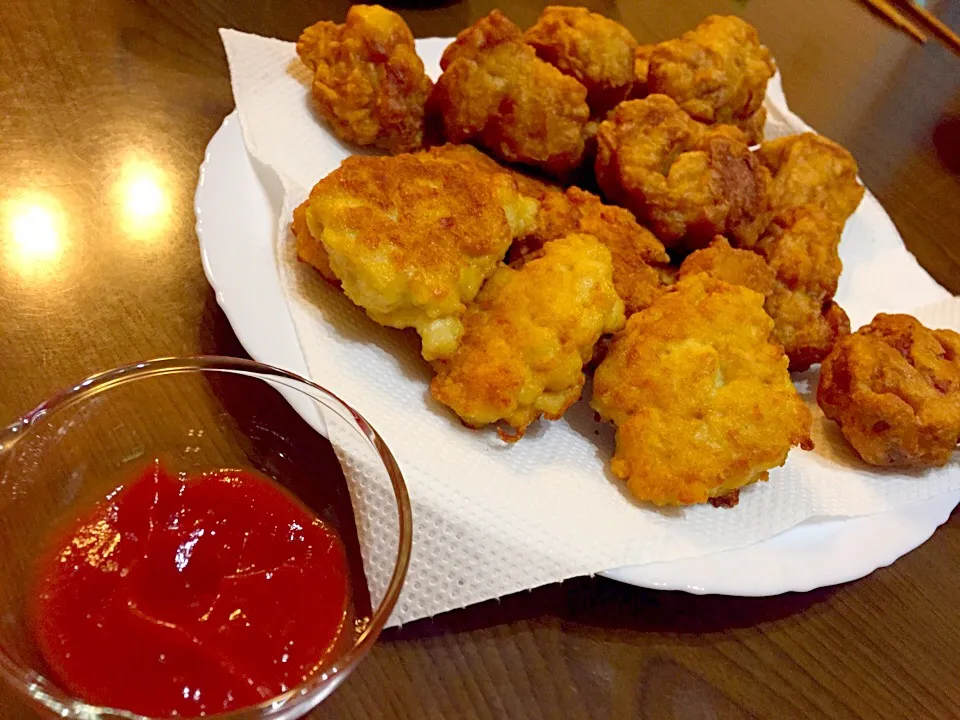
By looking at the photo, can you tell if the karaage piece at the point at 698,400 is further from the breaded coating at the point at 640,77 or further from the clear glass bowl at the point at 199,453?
the breaded coating at the point at 640,77

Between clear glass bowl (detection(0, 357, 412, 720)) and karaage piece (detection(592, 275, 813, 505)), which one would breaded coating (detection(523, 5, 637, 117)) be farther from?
clear glass bowl (detection(0, 357, 412, 720))

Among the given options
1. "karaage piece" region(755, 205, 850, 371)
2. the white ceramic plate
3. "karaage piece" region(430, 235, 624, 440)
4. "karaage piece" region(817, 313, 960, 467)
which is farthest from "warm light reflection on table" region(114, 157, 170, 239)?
"karaage piece" region(817, 313, 960, 467)

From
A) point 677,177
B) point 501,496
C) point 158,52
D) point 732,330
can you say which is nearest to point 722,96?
point 677,177

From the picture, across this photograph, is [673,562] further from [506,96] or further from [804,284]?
[506,96]

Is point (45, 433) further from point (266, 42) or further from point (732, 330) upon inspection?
point (266, 42)

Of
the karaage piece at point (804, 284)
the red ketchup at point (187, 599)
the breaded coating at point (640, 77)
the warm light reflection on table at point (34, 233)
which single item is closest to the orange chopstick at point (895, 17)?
the breaded coating at point (640, 77)
